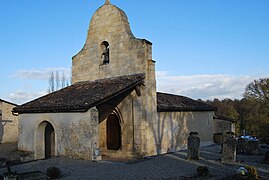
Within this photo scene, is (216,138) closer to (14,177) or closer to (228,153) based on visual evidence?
(228,153)

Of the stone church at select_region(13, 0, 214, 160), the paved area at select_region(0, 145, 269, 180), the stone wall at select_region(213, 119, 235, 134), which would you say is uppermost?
the stone church at select_region(13, 0, 214, 160)

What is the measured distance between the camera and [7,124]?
73.2ft

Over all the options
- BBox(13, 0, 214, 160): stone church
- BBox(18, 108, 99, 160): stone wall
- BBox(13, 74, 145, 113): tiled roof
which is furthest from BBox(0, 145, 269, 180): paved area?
BBox(13, 74, 145, 113): tiled roof

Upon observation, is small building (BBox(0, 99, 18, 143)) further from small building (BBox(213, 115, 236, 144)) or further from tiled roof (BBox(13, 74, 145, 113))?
small building (BBox(213, 115, 236, 144))

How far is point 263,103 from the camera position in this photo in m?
29.2

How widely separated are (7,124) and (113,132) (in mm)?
11714

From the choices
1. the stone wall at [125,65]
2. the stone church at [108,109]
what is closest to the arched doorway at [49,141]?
the stone church at [108,109]

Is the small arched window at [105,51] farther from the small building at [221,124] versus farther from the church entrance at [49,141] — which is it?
the small building at [221,124]

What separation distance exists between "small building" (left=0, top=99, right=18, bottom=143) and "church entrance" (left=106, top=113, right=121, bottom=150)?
1071 cm

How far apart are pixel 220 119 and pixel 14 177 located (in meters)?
18.4

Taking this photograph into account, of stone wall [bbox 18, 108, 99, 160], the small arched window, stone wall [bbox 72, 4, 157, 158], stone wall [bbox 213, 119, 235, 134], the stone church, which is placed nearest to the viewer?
stone wall [bbox 18, 108, 99, 160]

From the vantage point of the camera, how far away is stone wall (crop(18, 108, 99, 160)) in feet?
36.2

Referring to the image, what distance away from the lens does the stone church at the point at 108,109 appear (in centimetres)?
1150

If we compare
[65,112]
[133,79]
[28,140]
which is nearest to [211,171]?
[133,79]
